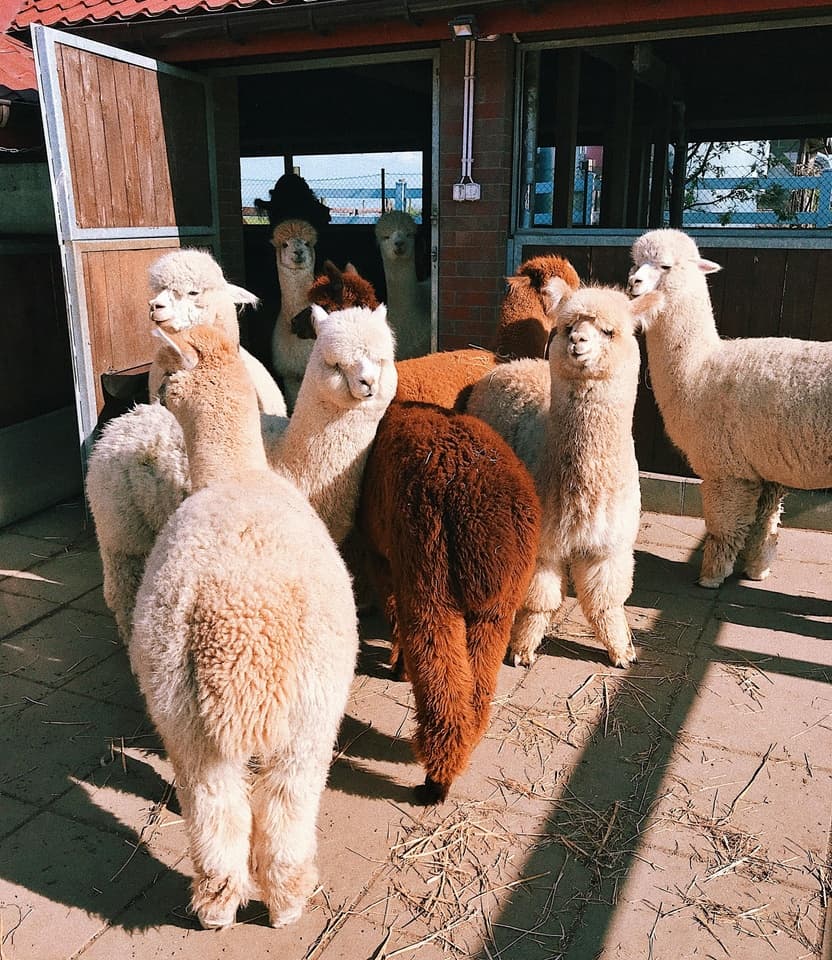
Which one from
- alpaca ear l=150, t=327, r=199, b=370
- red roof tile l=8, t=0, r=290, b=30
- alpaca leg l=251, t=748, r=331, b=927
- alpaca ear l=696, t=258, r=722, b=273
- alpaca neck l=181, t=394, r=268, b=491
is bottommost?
alpaca leg l=251, t=748, r=331, b=927

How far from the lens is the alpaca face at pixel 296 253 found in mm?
6441

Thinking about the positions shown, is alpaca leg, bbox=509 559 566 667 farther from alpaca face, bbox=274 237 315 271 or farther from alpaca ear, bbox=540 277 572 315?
alpaca face, bbox=274 237 315 271

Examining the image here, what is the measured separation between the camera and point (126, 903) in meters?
2.52

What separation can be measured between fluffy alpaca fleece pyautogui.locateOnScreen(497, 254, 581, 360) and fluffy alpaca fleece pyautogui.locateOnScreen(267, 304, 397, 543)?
1.29 m

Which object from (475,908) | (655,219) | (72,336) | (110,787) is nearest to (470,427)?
(475,908)

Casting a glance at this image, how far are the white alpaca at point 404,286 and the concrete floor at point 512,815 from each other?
3.29 metres

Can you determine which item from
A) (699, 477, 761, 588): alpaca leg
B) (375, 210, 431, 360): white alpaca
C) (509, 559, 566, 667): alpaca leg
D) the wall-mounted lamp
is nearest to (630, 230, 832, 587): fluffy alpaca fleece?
(699, 477, 761, 588): alpaca leg

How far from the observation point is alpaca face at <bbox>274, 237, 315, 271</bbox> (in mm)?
6441

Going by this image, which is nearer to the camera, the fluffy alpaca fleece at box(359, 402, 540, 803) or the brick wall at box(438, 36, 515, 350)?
the fluffy alpaca fleece at box(359, 402, 540, 803)

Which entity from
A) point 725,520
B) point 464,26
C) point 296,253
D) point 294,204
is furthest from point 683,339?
point 294,204

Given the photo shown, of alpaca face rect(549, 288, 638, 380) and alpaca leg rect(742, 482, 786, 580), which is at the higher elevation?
alpaca face rect(549, 288, 638, 380)

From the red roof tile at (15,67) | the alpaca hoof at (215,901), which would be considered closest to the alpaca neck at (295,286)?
the red roof tile at (15,67)

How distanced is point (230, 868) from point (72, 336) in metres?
3.77

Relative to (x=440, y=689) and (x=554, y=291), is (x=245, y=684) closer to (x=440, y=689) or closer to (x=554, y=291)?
(x=440, y=689)
